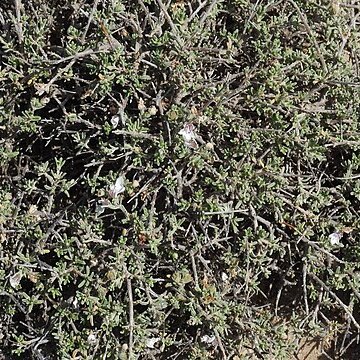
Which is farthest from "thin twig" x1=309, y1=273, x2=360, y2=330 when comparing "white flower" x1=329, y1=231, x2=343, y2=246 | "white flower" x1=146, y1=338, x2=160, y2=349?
"white flower" x1=146, y1=338, x2=160, y2=349

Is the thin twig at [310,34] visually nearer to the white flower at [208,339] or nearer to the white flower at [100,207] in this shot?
the white flower at [100,207]

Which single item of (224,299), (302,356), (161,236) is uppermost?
(161,236)

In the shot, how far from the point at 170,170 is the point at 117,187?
0.18m

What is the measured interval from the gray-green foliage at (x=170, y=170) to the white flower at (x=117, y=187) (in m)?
0.02

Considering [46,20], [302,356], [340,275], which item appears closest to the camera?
[46,20]

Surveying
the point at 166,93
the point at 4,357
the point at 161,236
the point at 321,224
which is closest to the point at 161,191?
the point at 161,236

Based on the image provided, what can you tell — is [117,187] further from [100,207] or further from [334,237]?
[334,237]

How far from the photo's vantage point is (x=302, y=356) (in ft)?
9.13

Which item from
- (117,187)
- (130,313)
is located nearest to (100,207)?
(117,187)

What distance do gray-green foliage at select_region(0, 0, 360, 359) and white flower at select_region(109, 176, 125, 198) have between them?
0.05ft

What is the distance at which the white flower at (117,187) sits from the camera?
7.62 ft

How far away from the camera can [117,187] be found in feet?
7.64

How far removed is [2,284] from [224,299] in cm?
78

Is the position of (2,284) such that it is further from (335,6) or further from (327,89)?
(335,6)
